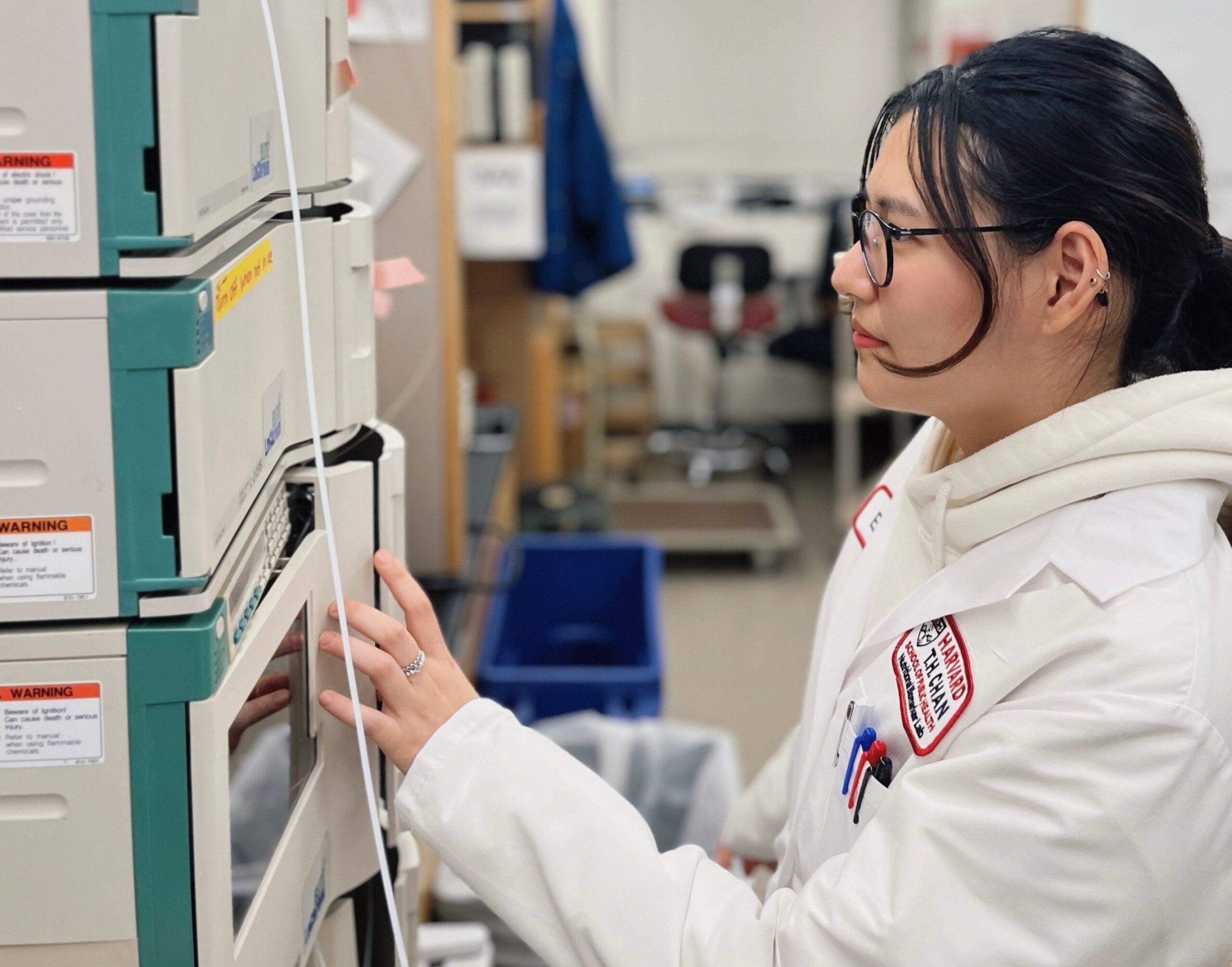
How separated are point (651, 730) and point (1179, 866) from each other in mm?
1395

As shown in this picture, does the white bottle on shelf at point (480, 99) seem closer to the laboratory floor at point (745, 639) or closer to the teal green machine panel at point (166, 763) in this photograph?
the laboratory floor at point (745, 639)

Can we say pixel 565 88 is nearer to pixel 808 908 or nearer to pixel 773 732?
pixel 773 732

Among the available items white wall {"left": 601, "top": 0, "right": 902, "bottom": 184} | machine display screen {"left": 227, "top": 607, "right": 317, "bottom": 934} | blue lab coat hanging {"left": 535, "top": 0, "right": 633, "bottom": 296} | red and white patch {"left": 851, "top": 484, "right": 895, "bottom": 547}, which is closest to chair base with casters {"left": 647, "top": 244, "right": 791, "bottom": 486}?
white wall {"left": 601, "top": 0, "right": 902, "bottom": 184}

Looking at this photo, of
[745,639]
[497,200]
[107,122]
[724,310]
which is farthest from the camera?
[724,310]

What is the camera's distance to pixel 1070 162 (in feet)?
2.86

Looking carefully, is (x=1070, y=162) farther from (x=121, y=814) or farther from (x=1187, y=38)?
(x=1187, y=38)

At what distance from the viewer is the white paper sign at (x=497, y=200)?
3068mm

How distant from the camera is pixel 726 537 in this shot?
425 centimetres

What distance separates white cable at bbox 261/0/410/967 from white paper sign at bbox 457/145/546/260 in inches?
83.9

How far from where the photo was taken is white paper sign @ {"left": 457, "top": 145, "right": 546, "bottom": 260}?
3068 millimetres

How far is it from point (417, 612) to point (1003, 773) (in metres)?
0.44

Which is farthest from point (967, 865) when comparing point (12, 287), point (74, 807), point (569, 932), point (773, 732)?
point (773, 732)

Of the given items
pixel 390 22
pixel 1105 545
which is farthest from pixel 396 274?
pixel 390 22

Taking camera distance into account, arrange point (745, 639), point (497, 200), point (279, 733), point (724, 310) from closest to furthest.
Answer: point (279, 733) → point (497, 200) → point (745, 639) → point (724, 310)
